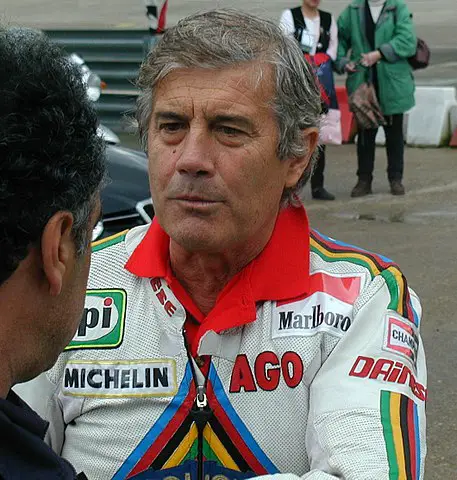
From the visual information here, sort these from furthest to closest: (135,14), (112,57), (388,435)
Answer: (135,14)
(112,57)
(388,435)

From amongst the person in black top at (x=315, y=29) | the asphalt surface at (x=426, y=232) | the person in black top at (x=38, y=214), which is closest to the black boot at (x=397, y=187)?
the asphalt surface at (x=426, y=232)

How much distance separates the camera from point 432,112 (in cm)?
1133

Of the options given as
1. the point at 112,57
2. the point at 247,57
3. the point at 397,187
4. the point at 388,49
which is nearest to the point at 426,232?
the point at 397,187

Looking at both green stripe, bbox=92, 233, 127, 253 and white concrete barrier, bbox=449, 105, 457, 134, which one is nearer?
green stripe, bbox=92, 233, 127, 253

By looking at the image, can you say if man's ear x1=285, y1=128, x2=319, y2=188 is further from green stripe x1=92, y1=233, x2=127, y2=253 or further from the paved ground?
the paved ground

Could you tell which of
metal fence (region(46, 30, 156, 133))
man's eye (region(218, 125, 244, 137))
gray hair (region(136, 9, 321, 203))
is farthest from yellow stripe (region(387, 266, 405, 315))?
metal fence (region(46, 30, 156, 133))

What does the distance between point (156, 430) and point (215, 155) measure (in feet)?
2.07

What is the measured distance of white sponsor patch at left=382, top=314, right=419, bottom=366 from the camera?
2.38 metres

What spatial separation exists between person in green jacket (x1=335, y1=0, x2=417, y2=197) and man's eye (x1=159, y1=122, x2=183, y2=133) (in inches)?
258

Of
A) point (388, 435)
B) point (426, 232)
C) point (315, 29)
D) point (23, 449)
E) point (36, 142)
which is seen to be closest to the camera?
point (36, 142)

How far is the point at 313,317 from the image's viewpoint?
2.42 m

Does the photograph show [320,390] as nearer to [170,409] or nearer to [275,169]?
[170,409]

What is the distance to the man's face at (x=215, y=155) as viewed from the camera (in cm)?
247

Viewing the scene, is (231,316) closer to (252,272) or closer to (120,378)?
(252,272)
